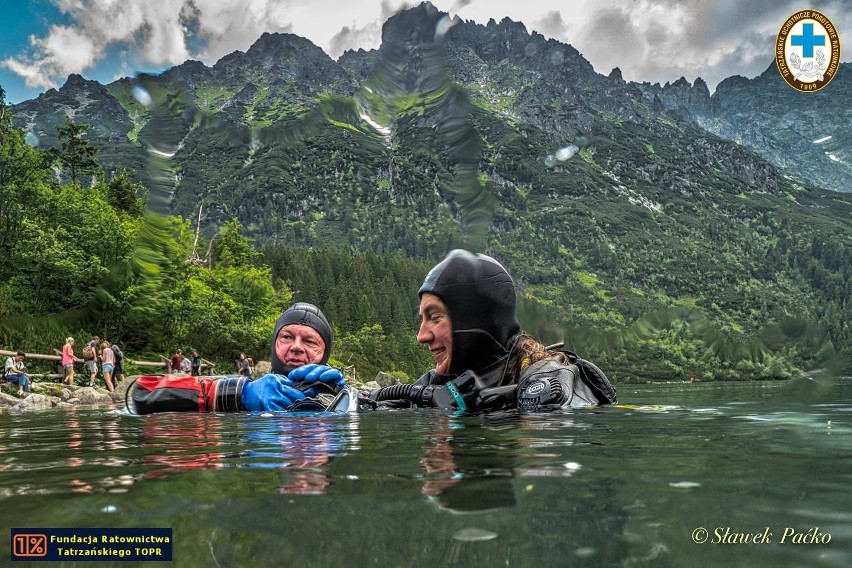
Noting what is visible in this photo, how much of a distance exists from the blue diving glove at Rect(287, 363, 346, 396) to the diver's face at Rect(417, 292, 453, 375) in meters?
1.06

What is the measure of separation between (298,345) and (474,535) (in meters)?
8.03

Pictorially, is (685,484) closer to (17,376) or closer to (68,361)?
(17,376)

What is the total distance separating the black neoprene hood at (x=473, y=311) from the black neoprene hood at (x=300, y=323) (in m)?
2.86

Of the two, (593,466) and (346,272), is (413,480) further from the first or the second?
(346,272)

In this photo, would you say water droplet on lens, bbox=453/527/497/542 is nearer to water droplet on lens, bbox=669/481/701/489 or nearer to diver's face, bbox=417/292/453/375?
water droplet on lens, bbox=669/481/701/489

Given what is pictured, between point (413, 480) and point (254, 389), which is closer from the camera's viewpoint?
point (413, 480)

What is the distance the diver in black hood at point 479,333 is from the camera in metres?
6.91

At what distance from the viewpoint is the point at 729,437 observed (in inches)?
141

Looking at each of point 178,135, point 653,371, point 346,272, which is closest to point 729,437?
point 178,135

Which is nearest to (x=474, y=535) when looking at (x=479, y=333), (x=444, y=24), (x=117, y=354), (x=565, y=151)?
(x=444, y=24)

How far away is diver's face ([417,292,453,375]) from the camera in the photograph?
23.8 ft

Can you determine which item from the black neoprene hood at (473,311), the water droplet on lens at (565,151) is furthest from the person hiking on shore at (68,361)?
the black neoprene hood at (473,311)

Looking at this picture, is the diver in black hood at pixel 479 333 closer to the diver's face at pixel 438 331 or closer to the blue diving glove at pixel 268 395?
the diver's face at pixel 438 331

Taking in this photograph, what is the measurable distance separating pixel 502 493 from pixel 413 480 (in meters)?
0.38
